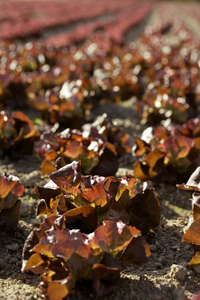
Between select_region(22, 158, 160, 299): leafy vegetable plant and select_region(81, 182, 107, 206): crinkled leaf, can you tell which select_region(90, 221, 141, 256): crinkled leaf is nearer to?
select_region(22, 158, 160, 299): leafy vegetable plant

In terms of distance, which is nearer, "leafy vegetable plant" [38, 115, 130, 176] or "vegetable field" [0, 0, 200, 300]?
"vegetable field" [0, 0, 200, 300]

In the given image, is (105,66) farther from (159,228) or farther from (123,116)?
(159,228)

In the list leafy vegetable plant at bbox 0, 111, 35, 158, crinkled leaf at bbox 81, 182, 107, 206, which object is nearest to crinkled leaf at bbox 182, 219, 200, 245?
crinkled leaf at bbox 81, 182, 107, 206

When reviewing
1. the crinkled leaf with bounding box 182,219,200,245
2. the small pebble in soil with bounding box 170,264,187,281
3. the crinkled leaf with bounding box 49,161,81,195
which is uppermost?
the crinkled leaf with bounding box 49,161,81,195

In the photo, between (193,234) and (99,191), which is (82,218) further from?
(193,234)

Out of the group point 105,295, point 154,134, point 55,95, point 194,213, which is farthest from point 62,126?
point 105,295

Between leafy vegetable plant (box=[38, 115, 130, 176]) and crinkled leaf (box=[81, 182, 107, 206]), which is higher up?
crinkled leaf (box=[81, 182, 107, 206])

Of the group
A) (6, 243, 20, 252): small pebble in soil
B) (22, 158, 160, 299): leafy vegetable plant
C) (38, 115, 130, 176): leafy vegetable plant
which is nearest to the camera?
(22, 158, 160, 299): leafy vegetable plant
